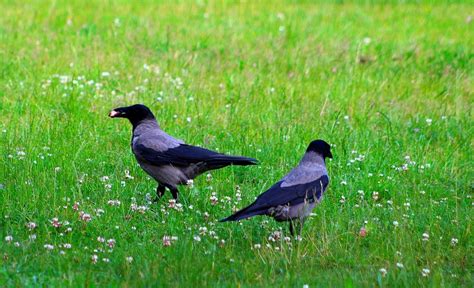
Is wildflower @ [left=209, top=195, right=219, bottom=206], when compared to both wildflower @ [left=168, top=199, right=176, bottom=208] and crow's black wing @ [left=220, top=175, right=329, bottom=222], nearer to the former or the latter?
wildflower @ [left=168, top=199, right=176, bottom=208]

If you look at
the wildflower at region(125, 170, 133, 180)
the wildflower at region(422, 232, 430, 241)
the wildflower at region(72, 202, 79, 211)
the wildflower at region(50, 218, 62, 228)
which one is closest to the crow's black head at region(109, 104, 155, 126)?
the wildflower at region(125, 170, 133, 180)

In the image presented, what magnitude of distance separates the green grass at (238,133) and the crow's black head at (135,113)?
50 centimetres

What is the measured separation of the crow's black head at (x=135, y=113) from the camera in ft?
24.7

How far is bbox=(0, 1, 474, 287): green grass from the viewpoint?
5770 mm

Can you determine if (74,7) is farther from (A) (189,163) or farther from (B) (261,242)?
(B) (261,242)

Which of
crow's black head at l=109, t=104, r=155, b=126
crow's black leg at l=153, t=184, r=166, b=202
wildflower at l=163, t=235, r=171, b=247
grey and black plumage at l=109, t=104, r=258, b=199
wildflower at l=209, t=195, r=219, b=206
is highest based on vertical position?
crow's black head at l=109, t=104, r=155, b=126

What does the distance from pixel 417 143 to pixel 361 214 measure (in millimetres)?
2224

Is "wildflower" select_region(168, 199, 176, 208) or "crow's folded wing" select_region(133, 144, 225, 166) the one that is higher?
"crow's folded wing" select_region(133, 144, 225, 166)

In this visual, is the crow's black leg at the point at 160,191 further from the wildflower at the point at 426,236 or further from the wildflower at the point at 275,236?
the wildflower at the point at 426,236

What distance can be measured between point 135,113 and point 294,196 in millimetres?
1972

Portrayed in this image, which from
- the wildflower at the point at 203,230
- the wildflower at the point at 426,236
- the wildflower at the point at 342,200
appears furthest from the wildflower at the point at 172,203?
the wildflower at the point at 426,236

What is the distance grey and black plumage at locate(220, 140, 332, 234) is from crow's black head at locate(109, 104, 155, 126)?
61.6 inches

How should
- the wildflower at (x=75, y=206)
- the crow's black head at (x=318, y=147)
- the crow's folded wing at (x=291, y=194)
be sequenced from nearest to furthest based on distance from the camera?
the crow's folded wing at (x=291, y=194) < the wildflower at (x=75, y=206) < the crow's black head at (x=318, y=147)

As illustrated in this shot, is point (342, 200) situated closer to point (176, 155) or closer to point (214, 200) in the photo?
point (214, 200)
